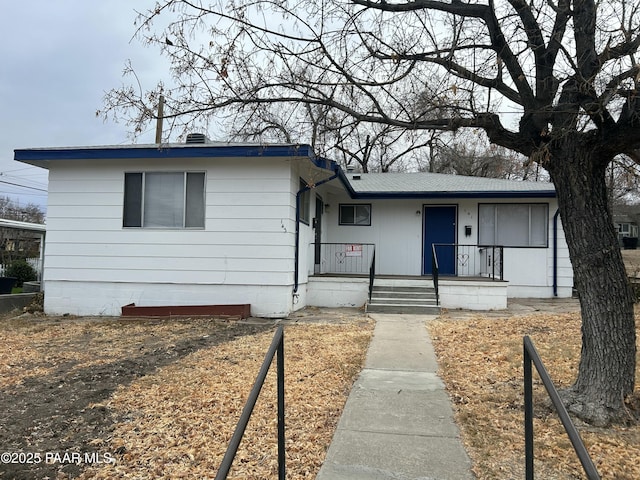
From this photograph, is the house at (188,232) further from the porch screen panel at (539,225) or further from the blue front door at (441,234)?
the porch screen panel at (539,225)

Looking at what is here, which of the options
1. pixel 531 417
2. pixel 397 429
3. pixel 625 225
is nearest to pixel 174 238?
pixel 397 429

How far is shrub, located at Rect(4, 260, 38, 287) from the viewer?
44.8 ft

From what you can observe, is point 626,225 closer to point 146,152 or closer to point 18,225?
point 146,152

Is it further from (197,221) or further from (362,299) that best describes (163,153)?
(362,299)

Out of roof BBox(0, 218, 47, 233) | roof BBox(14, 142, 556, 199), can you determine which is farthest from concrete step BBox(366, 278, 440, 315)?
roof BBox(0, 218, 47, 233)

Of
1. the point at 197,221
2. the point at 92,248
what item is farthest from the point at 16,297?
the point at 197,221

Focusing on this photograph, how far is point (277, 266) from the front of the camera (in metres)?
8.84

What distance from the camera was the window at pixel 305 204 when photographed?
986cm

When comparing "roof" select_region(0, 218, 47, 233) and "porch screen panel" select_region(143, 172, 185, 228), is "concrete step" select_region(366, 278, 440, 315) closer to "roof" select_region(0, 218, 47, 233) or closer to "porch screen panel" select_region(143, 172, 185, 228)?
"porch screen panel" select_region(143, 172, 185, 228)

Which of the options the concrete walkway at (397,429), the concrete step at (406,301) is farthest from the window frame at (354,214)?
the concrete walkway at (397,429)

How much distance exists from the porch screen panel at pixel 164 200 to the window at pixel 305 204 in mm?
2523

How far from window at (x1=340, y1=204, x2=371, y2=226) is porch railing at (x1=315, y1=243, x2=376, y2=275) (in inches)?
30.8

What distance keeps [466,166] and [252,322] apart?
78.6 ft

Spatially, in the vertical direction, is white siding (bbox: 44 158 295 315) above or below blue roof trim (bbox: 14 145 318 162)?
below
